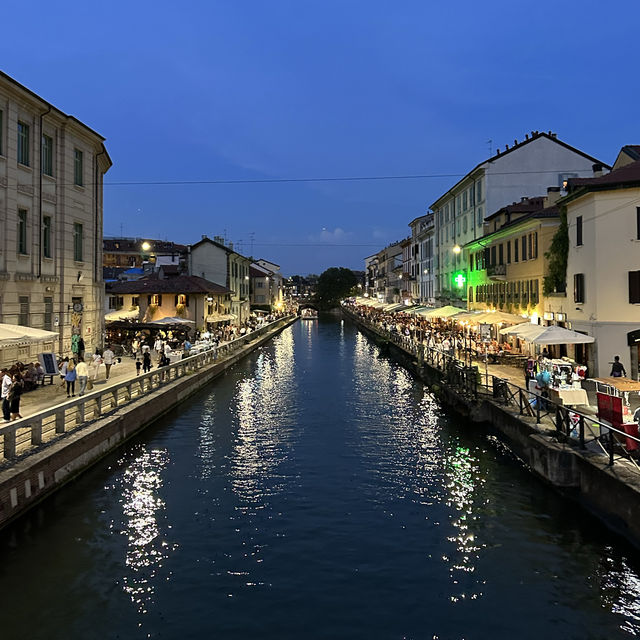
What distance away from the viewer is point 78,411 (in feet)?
57.4

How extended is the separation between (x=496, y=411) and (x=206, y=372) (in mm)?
19155

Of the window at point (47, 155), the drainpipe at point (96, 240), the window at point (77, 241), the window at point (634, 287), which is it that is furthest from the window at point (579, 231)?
the drainpipe at point (96, 240)

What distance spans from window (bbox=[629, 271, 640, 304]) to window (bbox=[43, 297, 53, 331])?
25480 mm

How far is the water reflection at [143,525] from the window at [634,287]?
19020 mm

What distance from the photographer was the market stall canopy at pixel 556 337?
2296cm

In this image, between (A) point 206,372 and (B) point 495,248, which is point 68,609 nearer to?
(A) point 206,372

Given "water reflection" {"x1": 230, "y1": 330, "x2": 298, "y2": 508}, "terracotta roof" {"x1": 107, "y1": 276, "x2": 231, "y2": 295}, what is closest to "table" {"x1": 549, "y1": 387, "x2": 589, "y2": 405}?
"water reflection" {"x1": 230, "y1": 330, "x2": 298, "y2": 508}

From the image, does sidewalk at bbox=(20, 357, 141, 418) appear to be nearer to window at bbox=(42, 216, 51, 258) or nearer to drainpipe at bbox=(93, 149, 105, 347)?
drainpipe at bbox=(93, 149, 105, 347)

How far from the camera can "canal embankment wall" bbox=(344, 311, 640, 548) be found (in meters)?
11.7

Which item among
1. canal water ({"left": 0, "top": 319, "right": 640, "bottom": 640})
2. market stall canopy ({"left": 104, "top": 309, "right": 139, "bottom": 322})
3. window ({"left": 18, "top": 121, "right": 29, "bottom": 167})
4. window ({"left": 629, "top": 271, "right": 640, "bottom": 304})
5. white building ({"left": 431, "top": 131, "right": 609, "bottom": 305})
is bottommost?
canal water ({"left": 0, "top": 319, "right": 640, "bottom": 640})

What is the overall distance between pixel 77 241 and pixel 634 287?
88.5 feet

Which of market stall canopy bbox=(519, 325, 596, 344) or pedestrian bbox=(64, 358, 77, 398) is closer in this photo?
pedestrian bbox=(64, 358, 77, 398)

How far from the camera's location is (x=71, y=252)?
3067 cm

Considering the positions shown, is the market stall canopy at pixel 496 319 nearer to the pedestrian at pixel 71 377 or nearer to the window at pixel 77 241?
the pedestrian at pixel 71 377
